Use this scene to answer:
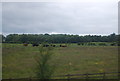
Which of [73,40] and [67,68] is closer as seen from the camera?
[67,68]

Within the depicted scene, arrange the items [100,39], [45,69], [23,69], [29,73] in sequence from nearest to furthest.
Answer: [45,69] < [29,73] < [23,69] < [100,39]

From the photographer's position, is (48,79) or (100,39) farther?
(100,39)

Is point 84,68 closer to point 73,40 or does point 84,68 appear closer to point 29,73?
point 29,73

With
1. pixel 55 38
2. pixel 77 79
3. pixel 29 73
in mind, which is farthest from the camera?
pixel 55 38

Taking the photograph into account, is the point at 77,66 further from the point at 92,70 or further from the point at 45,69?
the point at 45,69

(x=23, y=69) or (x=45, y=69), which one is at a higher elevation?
(x=45, y=69)

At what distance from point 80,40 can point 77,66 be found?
65.8 metres

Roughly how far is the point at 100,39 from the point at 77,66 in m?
75.1

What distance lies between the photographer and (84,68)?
23859mm

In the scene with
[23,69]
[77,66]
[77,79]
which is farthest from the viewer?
[77,66]

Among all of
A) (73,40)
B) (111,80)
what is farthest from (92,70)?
(73,40)

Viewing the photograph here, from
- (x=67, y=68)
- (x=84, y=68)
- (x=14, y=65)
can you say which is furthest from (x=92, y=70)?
(x=14, y=65)

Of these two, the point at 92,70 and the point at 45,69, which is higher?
the point at 45,69

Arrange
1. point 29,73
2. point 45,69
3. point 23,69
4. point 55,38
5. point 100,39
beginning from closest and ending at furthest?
point 45,69 < point 29,73 < point 23,69 < point 55,38 < point 100,39
